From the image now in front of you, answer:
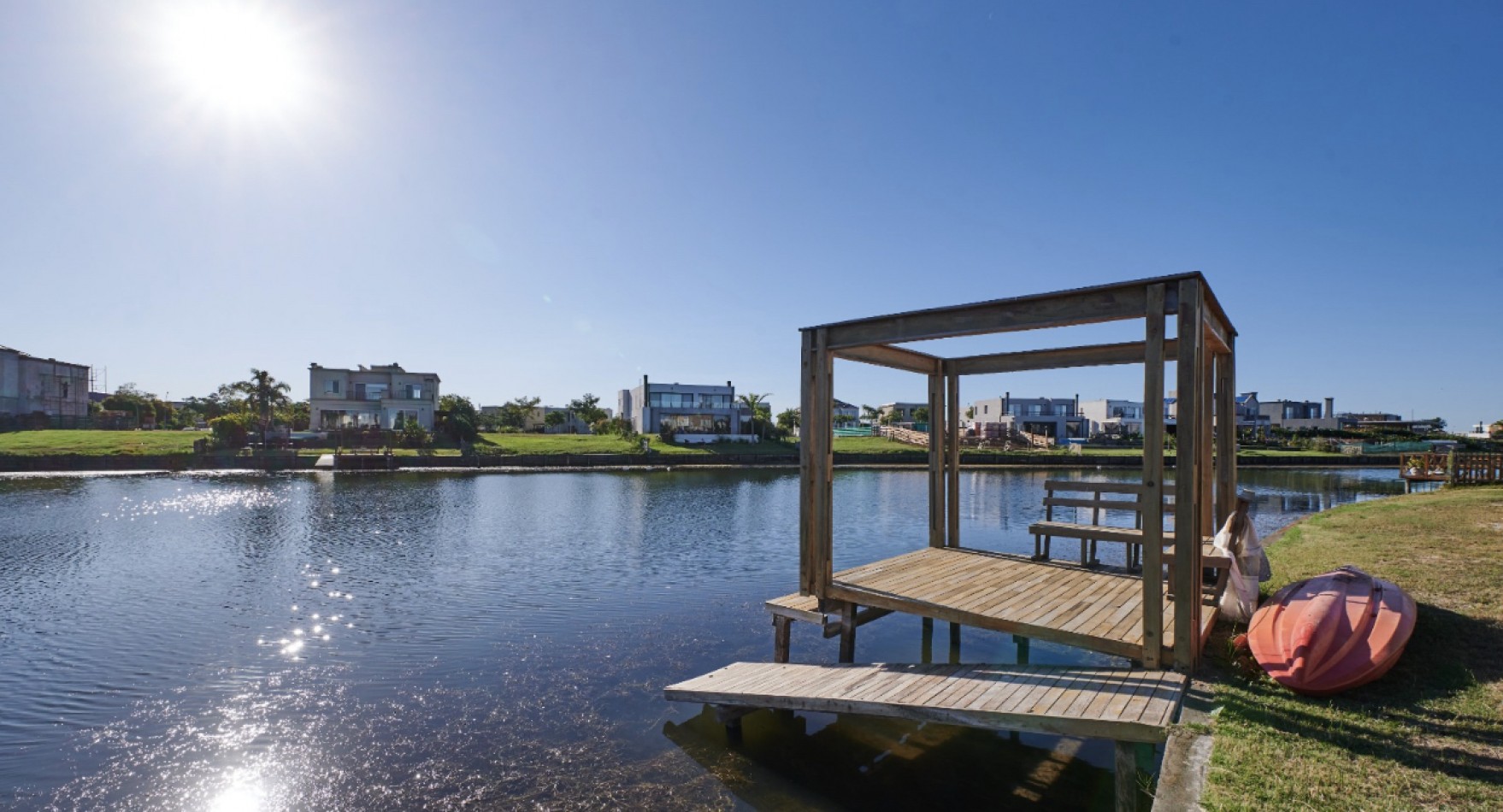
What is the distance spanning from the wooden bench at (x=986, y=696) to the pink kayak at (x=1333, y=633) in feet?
3.10

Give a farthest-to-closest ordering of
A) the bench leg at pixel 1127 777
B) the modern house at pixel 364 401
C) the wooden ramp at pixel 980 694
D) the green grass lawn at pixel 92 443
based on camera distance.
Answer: the modern house at pixel 364 401, the green grass lawn at pixel 92 443, the wooden ramp at pixel 980 694, the bench leg at pixel 1127 777

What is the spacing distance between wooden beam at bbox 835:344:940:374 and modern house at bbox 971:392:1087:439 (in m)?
72.7

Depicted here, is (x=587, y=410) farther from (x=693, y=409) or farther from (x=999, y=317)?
(x=999, y=317)

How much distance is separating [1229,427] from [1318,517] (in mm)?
13946

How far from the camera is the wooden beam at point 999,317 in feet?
21.7

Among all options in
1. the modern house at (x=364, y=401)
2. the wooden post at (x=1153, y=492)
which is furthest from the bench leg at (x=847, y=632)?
the modern house at (x=364, y=401)

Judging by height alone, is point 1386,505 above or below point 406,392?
below

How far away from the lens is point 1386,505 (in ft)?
63.6

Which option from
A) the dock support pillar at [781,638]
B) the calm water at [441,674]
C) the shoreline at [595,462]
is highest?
the shoreline at [595,462]

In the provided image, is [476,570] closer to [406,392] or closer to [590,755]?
[590,755]

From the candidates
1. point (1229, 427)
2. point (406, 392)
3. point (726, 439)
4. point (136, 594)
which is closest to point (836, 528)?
point (1229, 427)

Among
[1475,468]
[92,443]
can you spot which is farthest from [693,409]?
[1475,468]

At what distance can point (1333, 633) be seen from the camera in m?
5.99

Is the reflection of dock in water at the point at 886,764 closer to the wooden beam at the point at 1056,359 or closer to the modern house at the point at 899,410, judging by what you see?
the wooden beam at the point at 1056,359
